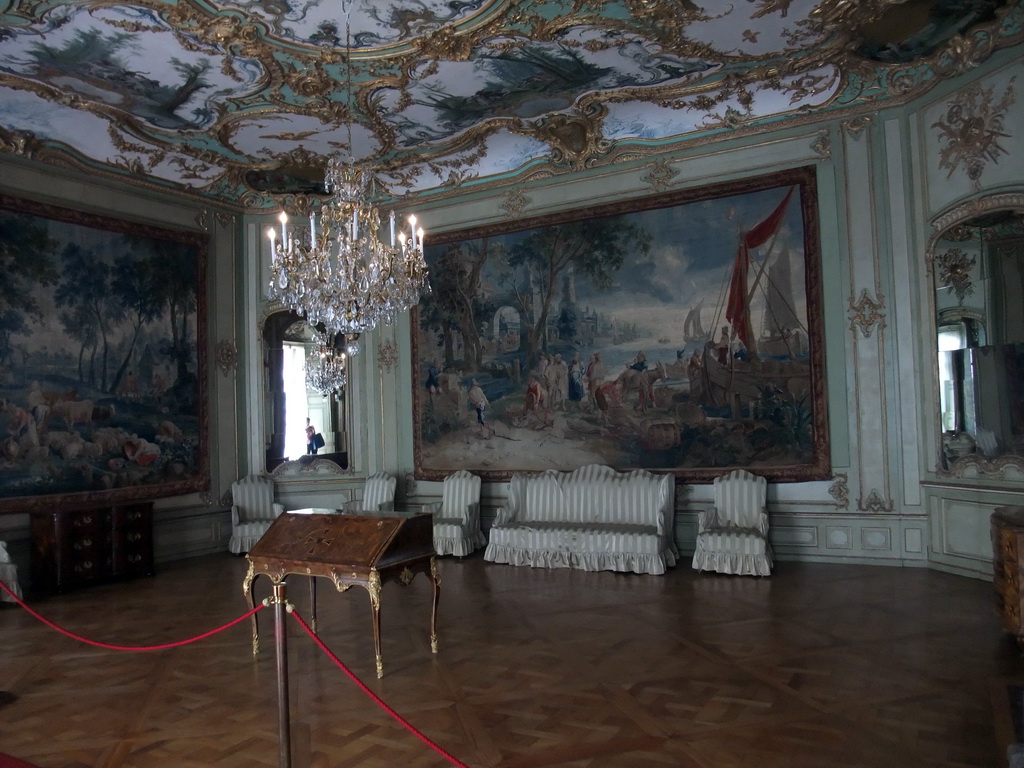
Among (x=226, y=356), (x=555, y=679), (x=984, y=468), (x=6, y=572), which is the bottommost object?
(x=555, y=679)

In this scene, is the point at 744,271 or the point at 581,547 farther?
the point at 744,271

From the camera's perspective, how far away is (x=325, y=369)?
11.3 meters

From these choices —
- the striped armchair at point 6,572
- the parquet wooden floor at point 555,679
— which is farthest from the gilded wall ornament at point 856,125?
the striped armchair at point 6,572

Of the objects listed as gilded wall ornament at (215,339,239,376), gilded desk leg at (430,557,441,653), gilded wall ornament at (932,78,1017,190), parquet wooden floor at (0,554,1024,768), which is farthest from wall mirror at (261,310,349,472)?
gilded wall ornament at (932,78,1017,190)

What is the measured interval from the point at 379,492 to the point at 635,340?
14.1 ft

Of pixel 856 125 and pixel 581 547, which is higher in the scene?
pixel 856 125

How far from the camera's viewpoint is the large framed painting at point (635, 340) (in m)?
8.95

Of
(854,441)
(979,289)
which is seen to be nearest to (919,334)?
(979,289)

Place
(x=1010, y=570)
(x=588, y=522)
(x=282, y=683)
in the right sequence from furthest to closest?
(x=588, y=522), (x=1010, y=570), (x=282, y=683)

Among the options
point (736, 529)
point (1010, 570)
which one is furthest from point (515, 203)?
point (1010, 570)

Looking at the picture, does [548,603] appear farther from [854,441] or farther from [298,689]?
[854,441]

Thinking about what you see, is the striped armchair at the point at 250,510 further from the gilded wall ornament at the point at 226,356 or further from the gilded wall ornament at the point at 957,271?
the gilded wall ornament at the point at 957,271

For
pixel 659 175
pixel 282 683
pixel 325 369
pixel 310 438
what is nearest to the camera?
pixel 282 683

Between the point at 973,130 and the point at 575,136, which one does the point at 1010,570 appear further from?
the point at 575,136
